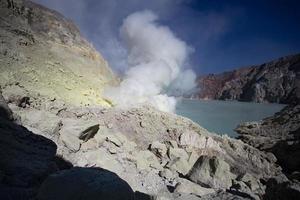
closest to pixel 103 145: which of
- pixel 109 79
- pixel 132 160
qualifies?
pixel 132 160

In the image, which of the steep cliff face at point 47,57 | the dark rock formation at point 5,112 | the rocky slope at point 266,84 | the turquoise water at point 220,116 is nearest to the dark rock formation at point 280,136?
the turquoise water at point 220,116

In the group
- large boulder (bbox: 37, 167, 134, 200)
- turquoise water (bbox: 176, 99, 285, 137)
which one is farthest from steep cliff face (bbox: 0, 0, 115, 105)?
turquoise water (bbox: 176, 99, 285, 137)

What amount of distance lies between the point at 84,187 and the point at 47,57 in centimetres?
2069

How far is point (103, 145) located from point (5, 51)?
11.1 meters

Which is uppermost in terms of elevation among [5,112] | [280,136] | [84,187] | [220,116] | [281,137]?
[220,116]

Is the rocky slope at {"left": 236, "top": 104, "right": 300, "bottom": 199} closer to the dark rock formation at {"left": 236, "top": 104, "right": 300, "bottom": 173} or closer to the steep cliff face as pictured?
the dark rock formation at {"left": 236, "top": 104, "right": 300, "bottom": 173}

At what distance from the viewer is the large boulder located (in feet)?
15.5

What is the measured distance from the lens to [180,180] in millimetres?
10453

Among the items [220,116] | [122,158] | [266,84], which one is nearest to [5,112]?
[122,158]

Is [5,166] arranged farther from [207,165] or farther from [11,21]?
[11,21]

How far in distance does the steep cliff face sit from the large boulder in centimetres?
1134

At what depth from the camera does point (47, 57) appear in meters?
23.8

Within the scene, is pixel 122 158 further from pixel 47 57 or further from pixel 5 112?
pixel 47 57

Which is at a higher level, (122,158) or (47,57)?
(47,57)
